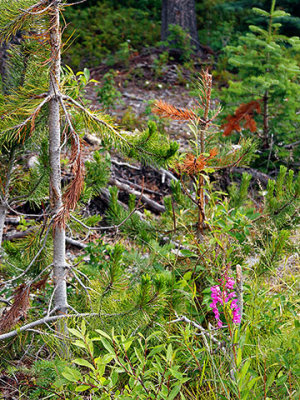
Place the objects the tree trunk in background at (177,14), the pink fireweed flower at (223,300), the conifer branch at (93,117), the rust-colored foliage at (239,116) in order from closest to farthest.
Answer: the pink fireweed flower at (223,300)
the conifer branch at (93,117)
the rust-colored foliage at (239,116)
the tree trunk in background at (177,14)

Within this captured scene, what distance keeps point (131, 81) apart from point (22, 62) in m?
5.81

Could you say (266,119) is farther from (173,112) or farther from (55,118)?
(55,118)

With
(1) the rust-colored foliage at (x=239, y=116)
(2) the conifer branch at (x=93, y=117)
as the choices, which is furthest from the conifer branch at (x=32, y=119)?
(1) the rust-colored foliage at (x=239, y=116)

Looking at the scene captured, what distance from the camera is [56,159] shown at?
7.03 feet

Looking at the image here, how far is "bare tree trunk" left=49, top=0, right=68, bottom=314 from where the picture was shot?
202 cm

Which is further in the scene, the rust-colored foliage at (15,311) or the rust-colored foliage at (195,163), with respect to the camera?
the rust-colored foliage at (195,163)

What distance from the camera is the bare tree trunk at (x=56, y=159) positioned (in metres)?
2.02

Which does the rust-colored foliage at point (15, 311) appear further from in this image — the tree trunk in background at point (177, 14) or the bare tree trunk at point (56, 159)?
the tree trunk in background at point (177, 14)

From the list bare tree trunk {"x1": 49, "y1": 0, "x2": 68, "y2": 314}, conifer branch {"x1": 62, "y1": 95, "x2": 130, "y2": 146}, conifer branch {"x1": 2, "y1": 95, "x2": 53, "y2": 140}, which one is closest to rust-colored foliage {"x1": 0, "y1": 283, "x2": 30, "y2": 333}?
bare tree trunk {"x1": 49, "y1": 0, "x2": 68, "y2": 314}

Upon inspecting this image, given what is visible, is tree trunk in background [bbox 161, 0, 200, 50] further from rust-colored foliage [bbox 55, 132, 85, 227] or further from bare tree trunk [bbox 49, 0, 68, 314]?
rust-colored foliage [bbox 55, 132, 85, 227]

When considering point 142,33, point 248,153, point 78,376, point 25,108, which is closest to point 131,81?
point 142,33

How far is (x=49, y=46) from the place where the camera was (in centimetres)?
208

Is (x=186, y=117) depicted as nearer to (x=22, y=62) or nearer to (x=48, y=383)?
(x=22, y=62)

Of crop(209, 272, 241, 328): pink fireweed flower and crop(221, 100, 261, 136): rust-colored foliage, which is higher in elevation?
crop(209, 272, 241, 328): pink fireweed flower
